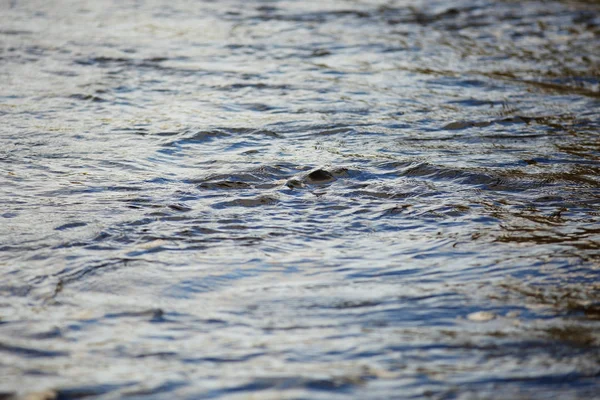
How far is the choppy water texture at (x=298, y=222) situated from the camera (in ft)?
8.63

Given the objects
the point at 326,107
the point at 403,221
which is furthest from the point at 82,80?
the point at 403,221

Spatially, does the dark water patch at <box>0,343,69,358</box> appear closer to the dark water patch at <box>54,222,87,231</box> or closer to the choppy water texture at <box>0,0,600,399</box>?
the choppy water texture at <box>0,0,600,399</box>

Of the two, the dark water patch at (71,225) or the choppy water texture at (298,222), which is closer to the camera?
the choppy water texture at (298,222)

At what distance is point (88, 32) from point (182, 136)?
402 cm

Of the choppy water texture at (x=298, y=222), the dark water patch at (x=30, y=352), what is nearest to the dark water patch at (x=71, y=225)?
the choppy water texture at (x=298, y=222)

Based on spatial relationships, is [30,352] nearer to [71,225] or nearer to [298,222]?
[71,225]

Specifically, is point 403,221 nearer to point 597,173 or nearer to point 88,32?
point 597,173

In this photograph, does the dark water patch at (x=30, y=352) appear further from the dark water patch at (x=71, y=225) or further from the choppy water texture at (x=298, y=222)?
the dark water patch at (x=71, y=225)

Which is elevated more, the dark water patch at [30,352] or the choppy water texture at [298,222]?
the dark water patch at [30,352]

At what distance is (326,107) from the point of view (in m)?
6.24

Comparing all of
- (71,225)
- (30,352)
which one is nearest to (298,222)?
(71,225)

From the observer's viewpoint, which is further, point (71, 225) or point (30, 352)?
point (71, 225)

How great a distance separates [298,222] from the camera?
12.9 ft

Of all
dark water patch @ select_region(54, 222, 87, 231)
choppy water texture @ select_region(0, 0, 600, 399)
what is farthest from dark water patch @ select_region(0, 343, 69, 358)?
dark water patch @ select_region(54, 222, 87, 231)
